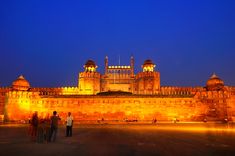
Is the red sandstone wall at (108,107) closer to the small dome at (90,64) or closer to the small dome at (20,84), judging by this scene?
the small dome at (20,84)

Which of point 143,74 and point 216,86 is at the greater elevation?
point 143,74

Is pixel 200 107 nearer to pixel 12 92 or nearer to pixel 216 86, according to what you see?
pixel 216 86

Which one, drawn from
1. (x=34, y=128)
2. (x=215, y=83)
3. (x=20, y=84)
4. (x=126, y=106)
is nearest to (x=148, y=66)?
(x=215, y=83)

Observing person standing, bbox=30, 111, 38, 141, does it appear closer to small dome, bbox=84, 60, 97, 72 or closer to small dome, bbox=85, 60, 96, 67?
small dome, bbox=84, 60, 97, 72

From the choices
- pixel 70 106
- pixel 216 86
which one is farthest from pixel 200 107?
pixel 70 106

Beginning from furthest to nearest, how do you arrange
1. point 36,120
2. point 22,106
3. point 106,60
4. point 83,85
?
point 106,60, point 83,85, point 22,106, point 36,120

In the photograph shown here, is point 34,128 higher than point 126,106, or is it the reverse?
point 126,106

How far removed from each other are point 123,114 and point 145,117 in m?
3.15

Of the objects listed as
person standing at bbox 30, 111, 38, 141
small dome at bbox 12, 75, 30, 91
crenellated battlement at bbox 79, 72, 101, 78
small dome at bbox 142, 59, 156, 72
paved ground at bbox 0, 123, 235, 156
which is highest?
small dome at bbox 142, 59, 156, 72

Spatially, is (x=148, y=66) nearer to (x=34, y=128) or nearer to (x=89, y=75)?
(x=89, y=75)

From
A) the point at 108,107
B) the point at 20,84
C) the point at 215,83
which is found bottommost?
the point at 108,107

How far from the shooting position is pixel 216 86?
119 ft

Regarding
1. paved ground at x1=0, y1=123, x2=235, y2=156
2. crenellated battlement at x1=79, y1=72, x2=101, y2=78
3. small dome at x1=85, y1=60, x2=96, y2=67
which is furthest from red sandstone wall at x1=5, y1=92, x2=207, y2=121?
paved ground at x1=0, y1=123, x2=235, y2=156

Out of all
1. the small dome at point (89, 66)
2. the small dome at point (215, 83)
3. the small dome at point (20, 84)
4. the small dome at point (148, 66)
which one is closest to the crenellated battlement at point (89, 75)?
the small dome at point (89, 66)
